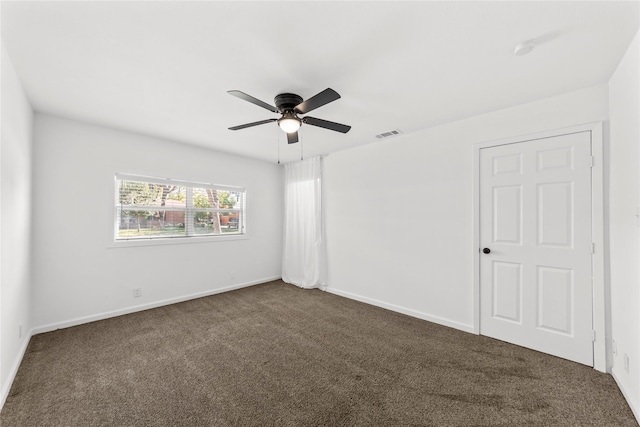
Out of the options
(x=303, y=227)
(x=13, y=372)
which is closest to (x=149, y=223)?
(x=13, y=372)

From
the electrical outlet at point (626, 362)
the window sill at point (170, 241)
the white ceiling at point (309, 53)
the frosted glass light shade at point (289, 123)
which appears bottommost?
the electrical outlet at point (626, 362)

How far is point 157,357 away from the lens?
8.08 ft

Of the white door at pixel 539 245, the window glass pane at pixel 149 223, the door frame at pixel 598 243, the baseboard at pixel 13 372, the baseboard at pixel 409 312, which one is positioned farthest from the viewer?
the window glass pane at pixel 149 223

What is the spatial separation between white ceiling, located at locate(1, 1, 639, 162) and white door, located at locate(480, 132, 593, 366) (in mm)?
631

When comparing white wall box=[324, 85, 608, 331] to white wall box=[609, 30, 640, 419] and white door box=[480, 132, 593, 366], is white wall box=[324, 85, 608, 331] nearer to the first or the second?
white door box=[480, 132, 593, 366]

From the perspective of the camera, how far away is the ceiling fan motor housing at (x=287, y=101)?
2.34 meters

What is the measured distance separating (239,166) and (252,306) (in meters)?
2.53

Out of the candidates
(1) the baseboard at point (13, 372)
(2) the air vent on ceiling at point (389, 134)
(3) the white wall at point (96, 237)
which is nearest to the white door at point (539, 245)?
(2) the air vent on ceiling at point (389, 134)

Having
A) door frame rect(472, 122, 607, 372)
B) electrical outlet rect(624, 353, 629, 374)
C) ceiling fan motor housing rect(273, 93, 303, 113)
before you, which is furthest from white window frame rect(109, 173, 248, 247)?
electrical outlet rect(624, 353, 629, 374)

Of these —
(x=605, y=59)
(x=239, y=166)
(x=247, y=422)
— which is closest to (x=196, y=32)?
(x=247, y=422)

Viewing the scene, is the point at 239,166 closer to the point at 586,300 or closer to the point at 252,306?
the point at 252,306

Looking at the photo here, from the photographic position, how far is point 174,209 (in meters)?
4.12

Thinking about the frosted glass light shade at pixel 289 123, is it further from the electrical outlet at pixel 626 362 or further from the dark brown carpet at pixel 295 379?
the electrical outlet at pixel 626 362

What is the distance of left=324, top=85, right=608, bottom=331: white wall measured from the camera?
274 centimetres
